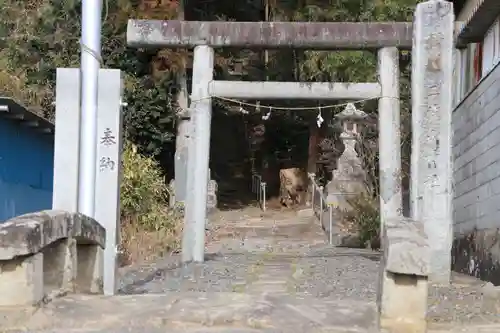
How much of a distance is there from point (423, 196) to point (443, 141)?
0.73 meters

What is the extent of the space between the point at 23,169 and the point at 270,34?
226 inches

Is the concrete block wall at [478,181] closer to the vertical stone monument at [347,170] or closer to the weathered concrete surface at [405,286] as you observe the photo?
the weathered concrete surface at [405,286]

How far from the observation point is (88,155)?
7.12 m

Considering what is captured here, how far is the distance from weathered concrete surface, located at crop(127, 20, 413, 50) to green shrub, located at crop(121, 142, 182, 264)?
4141 mm

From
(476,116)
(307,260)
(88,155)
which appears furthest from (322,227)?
(88,155)

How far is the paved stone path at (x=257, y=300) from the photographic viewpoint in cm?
432

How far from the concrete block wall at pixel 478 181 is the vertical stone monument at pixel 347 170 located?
6.35 metres

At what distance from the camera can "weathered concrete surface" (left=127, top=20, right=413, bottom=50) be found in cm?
1082

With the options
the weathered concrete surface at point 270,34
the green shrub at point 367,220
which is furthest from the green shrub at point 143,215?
the weathered concrete surface at point 270,34

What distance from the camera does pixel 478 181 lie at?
10250 millimetres

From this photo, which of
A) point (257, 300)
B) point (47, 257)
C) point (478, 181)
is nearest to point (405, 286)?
point (257, 300)

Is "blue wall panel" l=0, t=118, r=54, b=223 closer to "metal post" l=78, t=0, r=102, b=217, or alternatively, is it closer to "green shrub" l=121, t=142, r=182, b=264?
"green shrub" l=121, t=142, r=182, b=264

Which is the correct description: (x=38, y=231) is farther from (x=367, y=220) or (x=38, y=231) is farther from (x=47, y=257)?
(x=367, y=220)

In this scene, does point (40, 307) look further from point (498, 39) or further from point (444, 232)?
point (498, 39)
